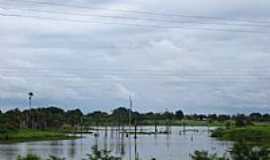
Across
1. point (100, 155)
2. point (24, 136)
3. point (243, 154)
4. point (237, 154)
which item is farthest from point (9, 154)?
point (243, 154)

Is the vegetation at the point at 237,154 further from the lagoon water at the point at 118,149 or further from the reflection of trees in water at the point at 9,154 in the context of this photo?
the reflection of trees in water at the point at 9,154

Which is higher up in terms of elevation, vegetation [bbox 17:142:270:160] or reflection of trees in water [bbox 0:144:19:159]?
vegetation [bbox 17:142:270:160]

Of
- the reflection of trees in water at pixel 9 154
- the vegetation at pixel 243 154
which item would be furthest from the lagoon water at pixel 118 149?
the vegetation at pixel 243 154

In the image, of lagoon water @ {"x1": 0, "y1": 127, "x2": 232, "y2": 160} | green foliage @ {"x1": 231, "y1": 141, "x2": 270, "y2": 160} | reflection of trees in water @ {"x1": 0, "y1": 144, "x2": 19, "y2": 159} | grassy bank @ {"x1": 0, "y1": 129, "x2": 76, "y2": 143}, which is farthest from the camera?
grassy bank @ {"x1": 0, "y1": 129, "x2": 76, "y2": 143}

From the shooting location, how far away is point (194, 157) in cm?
2536

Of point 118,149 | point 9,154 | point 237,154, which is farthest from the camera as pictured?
point 118,149

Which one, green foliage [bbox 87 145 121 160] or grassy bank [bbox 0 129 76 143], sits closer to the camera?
green foliage [bbox 87 145 121 160]

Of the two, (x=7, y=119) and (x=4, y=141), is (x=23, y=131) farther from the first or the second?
(x=4, y=141)

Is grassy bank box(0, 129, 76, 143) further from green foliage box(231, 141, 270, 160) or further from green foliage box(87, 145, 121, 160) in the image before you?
green foliage box(231, 141, 270, 160)

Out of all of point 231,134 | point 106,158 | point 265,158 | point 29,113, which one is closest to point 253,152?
point 265,158

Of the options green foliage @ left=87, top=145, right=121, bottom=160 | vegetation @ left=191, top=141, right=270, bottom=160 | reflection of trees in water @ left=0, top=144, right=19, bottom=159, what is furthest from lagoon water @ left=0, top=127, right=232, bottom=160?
vegetation @ left=191, top=141, right=270, bottom=160

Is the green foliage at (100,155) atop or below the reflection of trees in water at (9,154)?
atop

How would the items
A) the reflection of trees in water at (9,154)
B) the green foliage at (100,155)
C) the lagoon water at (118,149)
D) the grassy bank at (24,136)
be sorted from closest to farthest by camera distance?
the green foliage at (100,155) → the lagoon water at (118,149) → the reflection of trees in water at (9,154) → the grassy bank at (24,136)

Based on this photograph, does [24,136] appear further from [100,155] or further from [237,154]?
[237,154]
